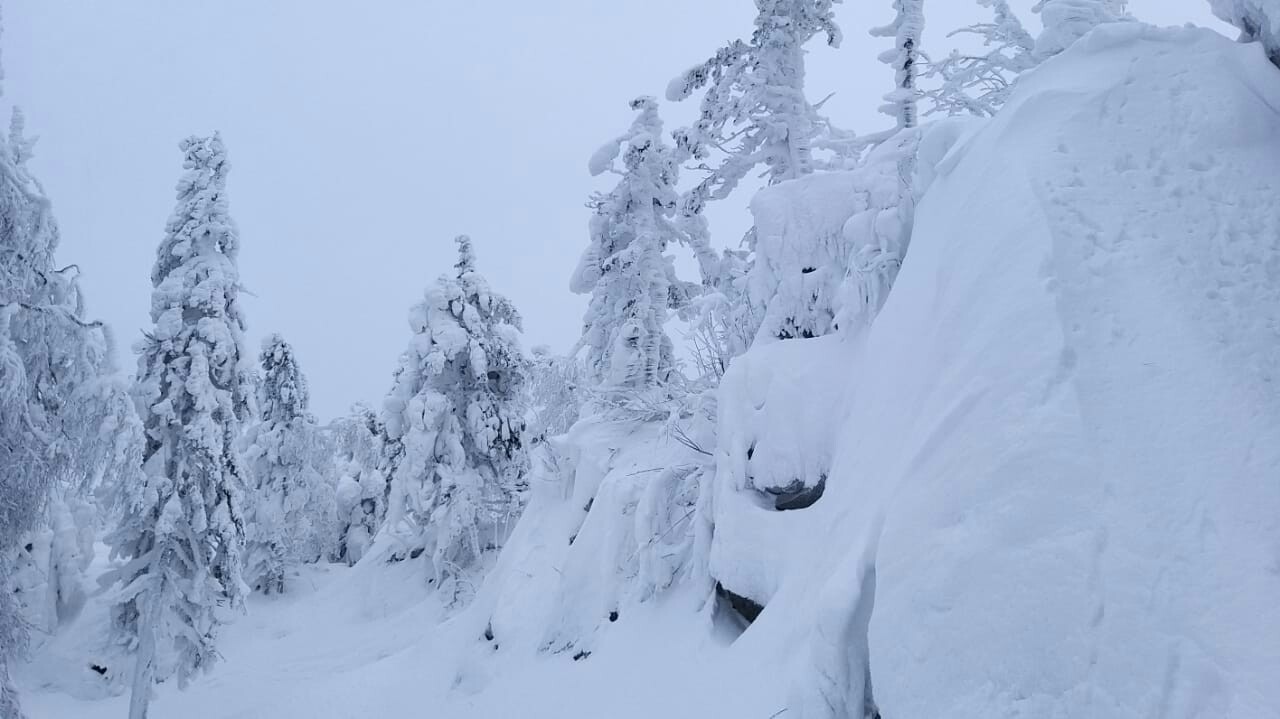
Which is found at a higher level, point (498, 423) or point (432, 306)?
point (432, 306)

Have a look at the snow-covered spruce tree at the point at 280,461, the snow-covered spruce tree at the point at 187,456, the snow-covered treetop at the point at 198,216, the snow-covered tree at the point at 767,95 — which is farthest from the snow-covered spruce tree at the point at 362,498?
the snow-covered tree at the point at 767,95

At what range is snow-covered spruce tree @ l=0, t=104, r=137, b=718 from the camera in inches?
354

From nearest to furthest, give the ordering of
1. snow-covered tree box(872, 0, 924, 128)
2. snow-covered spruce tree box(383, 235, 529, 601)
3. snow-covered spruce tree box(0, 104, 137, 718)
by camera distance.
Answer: snow-covered spruce tree box(0, 104, 137, 718), snow-covered tree box(872, 0, 924, 128), snow-covered spruce tree box(383, 235, 529, 601)

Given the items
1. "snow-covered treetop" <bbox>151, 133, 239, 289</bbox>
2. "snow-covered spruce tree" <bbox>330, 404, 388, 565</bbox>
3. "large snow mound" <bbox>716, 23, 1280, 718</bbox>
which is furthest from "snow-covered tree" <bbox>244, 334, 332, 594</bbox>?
"large snow mound" <bbox>716, 23, 1280, 718</bbox>

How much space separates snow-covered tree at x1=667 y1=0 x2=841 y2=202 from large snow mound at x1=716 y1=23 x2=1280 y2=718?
376 inches

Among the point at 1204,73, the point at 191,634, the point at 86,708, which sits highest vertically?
the point at 1204,73

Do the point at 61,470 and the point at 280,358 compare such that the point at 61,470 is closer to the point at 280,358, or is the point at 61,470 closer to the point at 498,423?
the point at 498,423

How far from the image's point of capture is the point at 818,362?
684 cm

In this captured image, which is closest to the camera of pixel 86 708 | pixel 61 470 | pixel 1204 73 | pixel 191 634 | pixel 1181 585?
pixel 1181 585

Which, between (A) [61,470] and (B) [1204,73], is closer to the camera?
(B) [1204,73]

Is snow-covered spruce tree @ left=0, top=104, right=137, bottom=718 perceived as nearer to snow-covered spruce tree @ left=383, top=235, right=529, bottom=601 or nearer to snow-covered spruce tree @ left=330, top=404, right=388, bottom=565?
snow-covered spruce tree @ left=383, top=235, right=529, bottom=601

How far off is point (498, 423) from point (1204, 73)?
2146 centimetres

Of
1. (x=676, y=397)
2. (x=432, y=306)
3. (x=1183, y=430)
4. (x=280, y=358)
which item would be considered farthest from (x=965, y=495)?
(x=280, y=358)

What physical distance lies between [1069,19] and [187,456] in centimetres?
1823
